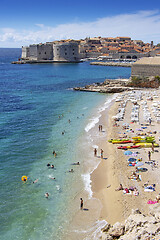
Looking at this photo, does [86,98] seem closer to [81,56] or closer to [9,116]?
[9,116]

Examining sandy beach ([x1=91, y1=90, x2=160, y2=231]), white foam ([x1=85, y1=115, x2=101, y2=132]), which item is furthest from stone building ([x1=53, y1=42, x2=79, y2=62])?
sandy beach ([x1=91, y1=90, x2=160, y2=231])

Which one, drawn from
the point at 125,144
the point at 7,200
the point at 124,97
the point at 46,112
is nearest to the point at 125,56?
the point at 124,97

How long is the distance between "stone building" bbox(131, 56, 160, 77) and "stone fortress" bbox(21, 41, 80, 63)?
211ft

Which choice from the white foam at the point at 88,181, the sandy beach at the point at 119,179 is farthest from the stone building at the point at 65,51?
the white foam at the point at 88,181

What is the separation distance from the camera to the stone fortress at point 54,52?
109312mm

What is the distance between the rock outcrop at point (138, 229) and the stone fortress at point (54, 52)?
343ft

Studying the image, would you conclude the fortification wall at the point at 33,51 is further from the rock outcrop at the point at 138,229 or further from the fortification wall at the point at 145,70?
the rock outcrop at the point at 138,229

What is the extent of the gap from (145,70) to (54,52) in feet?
230

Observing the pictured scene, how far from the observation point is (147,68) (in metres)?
48.6

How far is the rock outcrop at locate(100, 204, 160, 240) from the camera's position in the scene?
28.8ft

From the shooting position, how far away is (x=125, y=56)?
124 meters

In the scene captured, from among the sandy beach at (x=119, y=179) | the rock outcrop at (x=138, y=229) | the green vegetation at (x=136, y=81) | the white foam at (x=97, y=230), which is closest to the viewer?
the rock outcrop at (x=138, y=229)

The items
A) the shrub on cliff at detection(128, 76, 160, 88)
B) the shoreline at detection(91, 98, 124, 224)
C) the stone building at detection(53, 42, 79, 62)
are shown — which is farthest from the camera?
the stone building at detection(53, 42, 79, 62)

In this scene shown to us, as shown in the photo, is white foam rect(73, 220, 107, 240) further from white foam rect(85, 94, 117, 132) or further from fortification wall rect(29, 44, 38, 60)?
fortification wall rect(29, 44, 38, 60)
